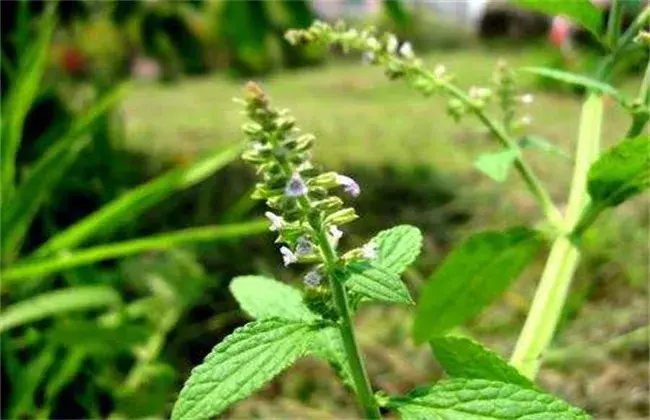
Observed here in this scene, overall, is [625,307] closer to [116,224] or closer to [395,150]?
[116,224]

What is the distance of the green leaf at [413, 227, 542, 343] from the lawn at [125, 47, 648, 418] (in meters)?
0.21

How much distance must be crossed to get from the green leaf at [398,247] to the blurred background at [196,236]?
0.93 feet

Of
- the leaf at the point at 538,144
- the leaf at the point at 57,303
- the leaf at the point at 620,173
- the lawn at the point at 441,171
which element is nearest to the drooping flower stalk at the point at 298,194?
the leaf at the point at 620,173

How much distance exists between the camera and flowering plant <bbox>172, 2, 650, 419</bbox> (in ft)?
1.86

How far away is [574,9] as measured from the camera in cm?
85

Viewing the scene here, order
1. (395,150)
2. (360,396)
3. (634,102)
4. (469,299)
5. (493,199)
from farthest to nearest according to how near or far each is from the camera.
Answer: (395,150)
(493,199)
(469,299)
(634,102)
(360,396)

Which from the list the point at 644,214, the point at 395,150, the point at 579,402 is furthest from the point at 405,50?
the point at 395,150

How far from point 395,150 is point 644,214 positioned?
81 centimetres

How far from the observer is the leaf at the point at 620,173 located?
77 cm

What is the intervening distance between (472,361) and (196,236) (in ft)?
3.04

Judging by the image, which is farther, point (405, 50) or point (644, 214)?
point (644, 214)

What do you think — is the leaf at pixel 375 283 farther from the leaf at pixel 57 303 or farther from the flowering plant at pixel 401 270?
the leaf at pixel 57 303

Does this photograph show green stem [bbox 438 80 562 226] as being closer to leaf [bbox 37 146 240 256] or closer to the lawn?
the lawn

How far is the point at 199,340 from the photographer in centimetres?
170
